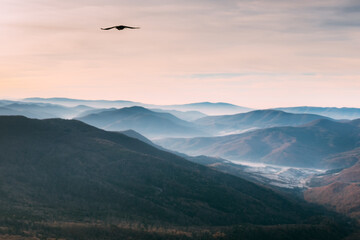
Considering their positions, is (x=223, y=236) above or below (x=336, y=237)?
above

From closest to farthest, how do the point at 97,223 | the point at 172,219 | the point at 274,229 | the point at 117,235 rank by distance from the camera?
the point at 117,235 < the point at 97,223 < the point at 274,229 < the point at 172,219

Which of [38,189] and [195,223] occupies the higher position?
[38,189]

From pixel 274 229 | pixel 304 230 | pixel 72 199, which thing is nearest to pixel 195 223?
pixel 274 229

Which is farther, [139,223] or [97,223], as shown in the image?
[139,223]

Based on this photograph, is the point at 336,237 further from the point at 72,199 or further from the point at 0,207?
the point at 0,207

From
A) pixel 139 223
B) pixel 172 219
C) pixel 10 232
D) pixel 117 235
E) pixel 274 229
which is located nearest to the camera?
pixel 10 232

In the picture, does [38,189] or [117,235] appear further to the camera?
[38,189]

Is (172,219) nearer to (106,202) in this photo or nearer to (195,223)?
(195,223)

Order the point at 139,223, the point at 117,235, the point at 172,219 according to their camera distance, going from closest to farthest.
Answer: the point at 117,235
the point at 139,223
the point at 172,219

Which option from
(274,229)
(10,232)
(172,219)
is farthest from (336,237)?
(10,232)
